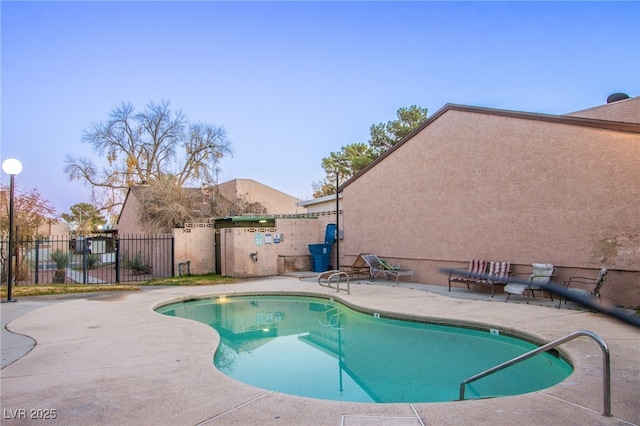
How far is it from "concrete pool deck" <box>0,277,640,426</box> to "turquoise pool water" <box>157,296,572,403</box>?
0.44 meters

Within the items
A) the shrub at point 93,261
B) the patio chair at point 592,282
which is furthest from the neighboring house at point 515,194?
the shrub at point 93,261

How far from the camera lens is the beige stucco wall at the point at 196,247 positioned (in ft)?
55.4

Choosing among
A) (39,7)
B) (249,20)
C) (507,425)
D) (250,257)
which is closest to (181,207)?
(250,257)

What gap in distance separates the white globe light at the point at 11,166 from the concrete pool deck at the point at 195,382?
3460 millimetres

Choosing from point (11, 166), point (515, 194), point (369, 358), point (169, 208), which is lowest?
point (369, 358)

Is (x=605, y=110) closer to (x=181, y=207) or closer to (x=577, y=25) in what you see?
(x=577, y=25)

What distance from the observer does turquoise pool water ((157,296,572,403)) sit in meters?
5.40

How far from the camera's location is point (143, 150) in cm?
3341

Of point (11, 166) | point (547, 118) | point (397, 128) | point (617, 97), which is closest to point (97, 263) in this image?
point (11, 166)

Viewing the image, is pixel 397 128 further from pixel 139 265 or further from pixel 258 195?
pixel 139 265

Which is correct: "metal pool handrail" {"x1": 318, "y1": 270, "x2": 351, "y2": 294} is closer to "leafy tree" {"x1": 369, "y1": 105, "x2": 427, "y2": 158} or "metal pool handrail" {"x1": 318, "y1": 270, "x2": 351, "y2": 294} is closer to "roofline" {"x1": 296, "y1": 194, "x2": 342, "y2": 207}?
"roofline" {"x1": 296, "y1": 194, "x2": 342, "y2": 207}

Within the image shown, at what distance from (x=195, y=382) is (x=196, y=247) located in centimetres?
1328

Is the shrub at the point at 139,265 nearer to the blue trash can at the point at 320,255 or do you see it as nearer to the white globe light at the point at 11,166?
the blue trash can at the point at 320,255

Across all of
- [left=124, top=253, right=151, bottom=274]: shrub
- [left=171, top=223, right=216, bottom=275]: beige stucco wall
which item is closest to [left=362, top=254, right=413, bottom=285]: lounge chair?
[left=171, top=223, right=216, bottom=275]: beige stucco wall
